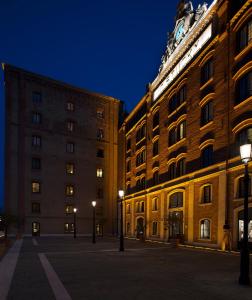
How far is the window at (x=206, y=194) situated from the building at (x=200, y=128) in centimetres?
8

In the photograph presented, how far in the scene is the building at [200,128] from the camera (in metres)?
22.0

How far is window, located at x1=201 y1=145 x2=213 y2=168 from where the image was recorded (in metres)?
25.4

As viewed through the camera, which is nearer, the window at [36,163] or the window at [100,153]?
the window at [36,163]

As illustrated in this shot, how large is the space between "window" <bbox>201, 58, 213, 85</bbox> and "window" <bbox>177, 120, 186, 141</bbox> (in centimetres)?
498

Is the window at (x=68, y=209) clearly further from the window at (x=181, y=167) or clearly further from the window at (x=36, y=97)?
the window at (x=181, y=167)

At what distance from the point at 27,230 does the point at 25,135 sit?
1443 centimetres

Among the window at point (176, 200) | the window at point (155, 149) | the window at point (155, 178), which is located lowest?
the window at point (176, 200)

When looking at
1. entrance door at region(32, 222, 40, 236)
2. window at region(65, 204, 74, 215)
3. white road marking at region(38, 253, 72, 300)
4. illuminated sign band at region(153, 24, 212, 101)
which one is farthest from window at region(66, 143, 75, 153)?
white road marking at region(38, 253, 72, 300)

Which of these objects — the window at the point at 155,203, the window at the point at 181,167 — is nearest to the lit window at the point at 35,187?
the window at the point at 155,203

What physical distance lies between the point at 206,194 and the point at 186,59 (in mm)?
13539

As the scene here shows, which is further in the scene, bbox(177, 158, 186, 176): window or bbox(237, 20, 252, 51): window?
bbox(177, 158, 186, 176): window

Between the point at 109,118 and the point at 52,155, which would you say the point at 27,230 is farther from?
the point at 109,118

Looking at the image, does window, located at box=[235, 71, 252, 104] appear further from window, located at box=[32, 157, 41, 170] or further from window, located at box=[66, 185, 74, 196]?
window, located at box=[66, 185, 74, 196]

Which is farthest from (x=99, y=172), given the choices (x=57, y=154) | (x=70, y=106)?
(x=70, y=106)
